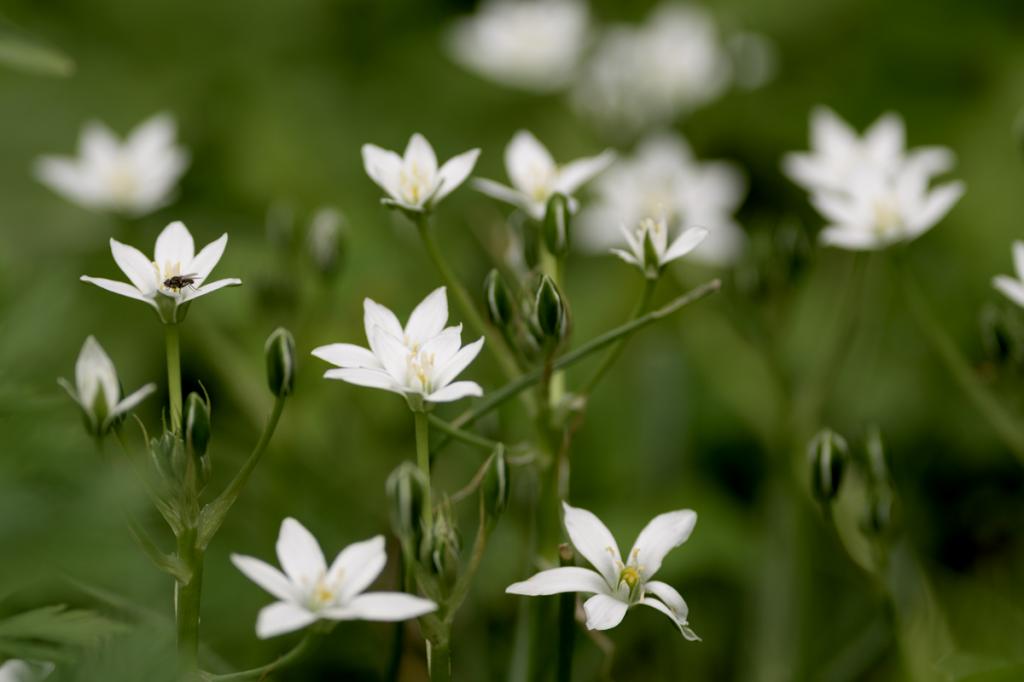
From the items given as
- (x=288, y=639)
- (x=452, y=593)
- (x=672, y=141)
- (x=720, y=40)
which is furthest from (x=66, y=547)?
(x=720, y=40)

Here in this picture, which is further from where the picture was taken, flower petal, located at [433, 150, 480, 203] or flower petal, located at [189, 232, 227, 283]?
flower petal, located at [433, 150, 480, 203]

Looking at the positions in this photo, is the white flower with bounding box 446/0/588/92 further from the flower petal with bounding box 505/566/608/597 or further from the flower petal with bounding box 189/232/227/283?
the flower petal with bounding box 505/566/608/597

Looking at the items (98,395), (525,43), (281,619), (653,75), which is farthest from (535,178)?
(525,43)

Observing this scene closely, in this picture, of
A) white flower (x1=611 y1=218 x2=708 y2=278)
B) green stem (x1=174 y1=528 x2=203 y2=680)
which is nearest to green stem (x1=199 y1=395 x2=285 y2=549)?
green stem (x1=174 y1=528 x2=203 y2=680)

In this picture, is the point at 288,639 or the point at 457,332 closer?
the point at 457,332

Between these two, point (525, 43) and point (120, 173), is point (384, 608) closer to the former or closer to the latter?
point (120, 173)

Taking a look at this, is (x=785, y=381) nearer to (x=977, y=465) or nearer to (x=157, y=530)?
(x=977, y=465)

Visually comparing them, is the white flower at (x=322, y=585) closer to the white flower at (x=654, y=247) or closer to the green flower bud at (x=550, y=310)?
the green flower bud at (x=550, y=310)

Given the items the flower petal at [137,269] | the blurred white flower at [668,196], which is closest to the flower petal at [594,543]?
the flower petal at [137,269]
